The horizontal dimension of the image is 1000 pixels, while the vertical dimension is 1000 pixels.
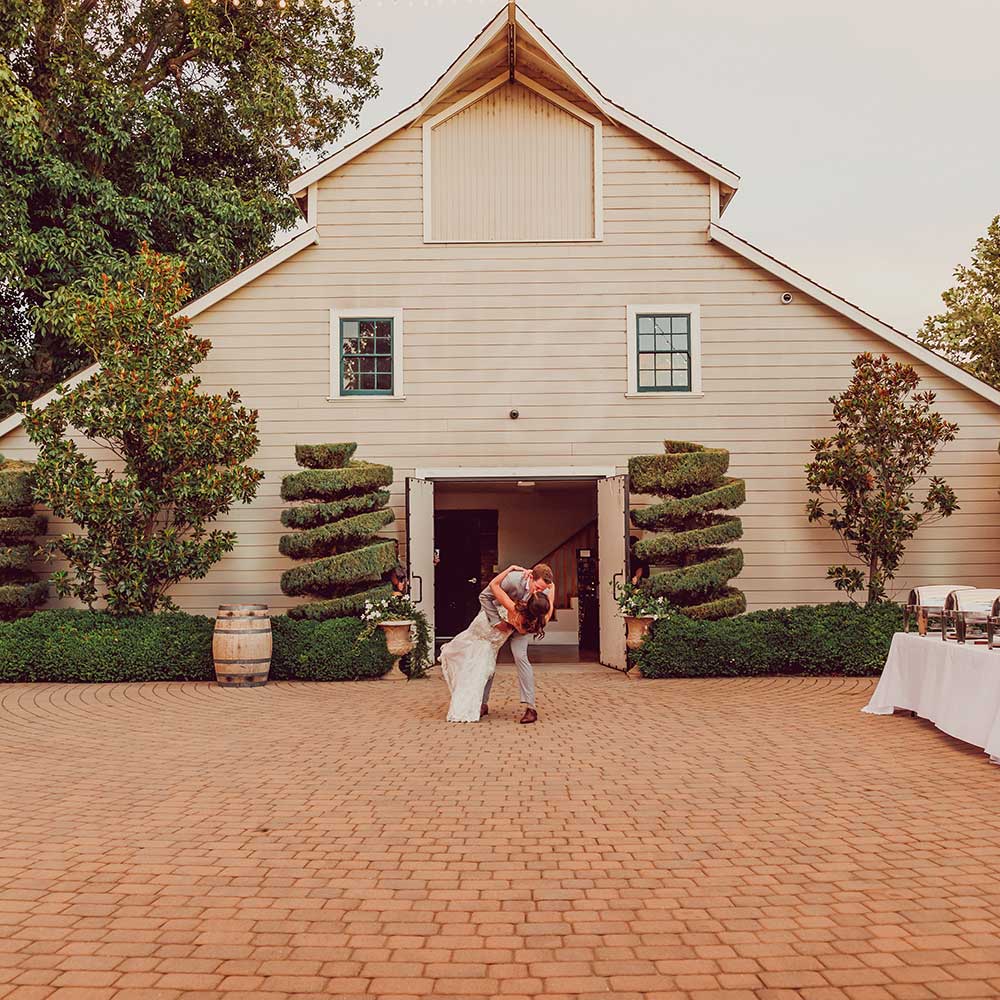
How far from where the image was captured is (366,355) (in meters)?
14.9

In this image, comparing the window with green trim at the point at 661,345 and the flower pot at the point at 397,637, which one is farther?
the window with green trim at the point at 661,345

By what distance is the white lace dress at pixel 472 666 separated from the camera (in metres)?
9.62

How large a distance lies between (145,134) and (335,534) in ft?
38.7

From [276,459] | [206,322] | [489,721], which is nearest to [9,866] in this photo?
[489,721]

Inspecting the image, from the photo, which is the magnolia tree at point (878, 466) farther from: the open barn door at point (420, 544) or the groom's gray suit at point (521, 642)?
the groom's gray suit at point (521, 642)

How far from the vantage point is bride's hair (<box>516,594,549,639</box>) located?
909 centimetres

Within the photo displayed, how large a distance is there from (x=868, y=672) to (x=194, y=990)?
10886 mm

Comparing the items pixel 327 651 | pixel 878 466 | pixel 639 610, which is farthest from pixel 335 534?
pixel 878 466

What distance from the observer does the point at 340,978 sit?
11.9 feet

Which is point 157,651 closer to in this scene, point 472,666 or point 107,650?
point 107,650

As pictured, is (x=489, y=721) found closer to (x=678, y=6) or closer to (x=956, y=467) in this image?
(x=956, y=467)

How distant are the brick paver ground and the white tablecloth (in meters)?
0.21

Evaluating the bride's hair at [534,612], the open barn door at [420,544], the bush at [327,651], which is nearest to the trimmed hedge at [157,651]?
the bush at [327,651]

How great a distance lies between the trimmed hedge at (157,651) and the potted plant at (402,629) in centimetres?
14
